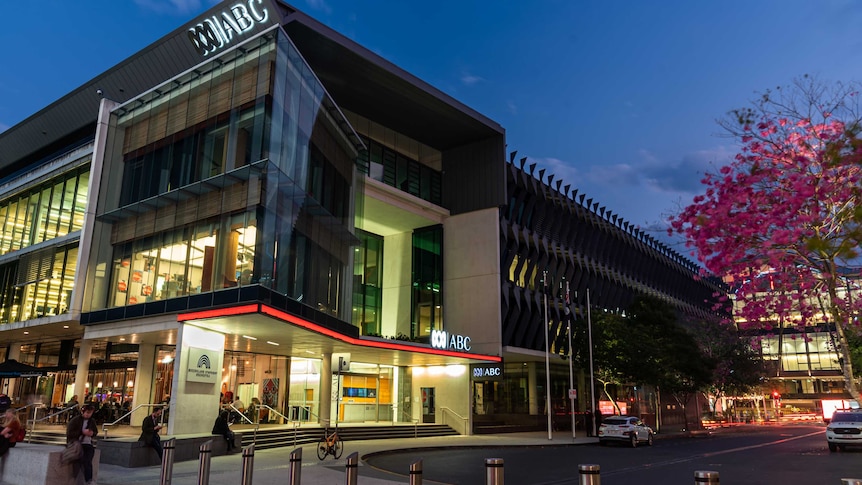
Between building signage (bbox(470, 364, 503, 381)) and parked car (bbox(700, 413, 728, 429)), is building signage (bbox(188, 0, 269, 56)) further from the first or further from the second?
parked car (bbox(700, 413, 728, 429))

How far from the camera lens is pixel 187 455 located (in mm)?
19859

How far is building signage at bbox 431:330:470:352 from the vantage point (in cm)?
3378

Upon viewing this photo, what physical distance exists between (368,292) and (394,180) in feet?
26.4

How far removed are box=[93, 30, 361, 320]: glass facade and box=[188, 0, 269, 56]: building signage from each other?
78.1 inches

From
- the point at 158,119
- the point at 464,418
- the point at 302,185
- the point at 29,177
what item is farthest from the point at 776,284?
the point at 29,177

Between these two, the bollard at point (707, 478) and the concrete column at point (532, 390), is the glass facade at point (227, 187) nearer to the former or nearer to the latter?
the bollard at point (707, 478)

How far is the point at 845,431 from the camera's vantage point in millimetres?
25141

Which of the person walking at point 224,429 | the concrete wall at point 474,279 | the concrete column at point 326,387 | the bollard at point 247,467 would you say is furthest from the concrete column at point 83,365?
the bollard at point 247,467

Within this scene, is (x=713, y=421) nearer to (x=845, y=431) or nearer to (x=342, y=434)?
(x=845, y=431)

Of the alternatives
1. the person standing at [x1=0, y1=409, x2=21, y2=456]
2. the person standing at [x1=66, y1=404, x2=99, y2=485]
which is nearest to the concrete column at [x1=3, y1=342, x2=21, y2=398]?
the person standing at [x1=0, y1=409, x2=21, y2=456]

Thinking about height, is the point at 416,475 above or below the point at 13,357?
below

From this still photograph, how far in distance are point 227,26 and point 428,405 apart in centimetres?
2521

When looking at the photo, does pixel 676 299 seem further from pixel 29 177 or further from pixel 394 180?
pixel 29 177

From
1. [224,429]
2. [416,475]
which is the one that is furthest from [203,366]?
[416,475]
